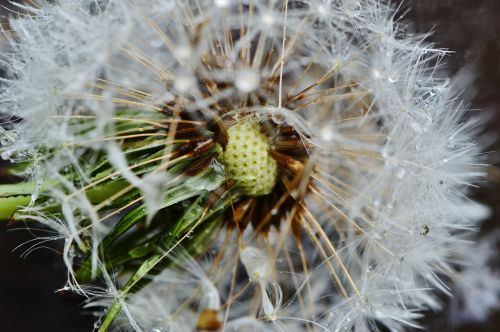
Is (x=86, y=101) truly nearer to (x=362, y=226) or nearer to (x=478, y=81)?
(x=362, y=226)

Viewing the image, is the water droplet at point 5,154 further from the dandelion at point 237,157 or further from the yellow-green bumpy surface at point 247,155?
the yellow-green bumpy surface at point 247,155

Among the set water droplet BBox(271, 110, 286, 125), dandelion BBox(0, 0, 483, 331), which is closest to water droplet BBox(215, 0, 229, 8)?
dandelion BBox(0, 0, 483, 331)

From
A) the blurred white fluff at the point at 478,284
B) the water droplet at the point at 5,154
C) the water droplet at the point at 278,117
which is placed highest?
the water droplet at the point at 5,154

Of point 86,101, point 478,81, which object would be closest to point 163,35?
point 86,101

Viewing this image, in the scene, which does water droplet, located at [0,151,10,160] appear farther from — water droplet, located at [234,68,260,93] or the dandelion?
water droplet, located at [234,68,260,93]

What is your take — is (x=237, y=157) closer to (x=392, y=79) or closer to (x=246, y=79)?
(x=246, y=79)

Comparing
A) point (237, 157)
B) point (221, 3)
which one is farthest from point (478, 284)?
point (221, 3)

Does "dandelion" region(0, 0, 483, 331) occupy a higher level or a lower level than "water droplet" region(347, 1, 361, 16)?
lower

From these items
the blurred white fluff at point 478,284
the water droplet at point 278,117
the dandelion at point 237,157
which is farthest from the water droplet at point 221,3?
the blurred white fluff at point 478,284

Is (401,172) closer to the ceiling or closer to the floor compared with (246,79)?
closer to the floor
